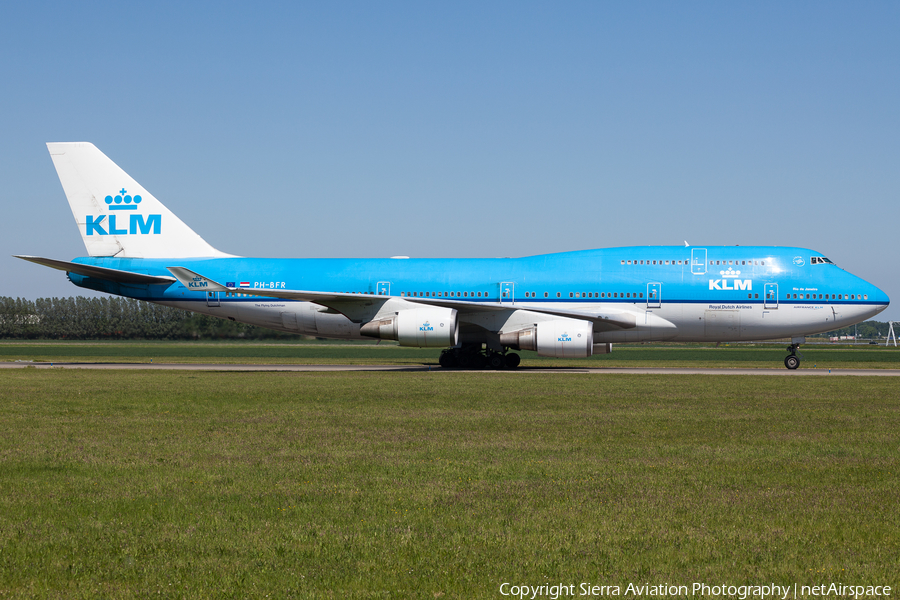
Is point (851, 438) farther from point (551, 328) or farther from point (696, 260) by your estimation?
point (696, 260)

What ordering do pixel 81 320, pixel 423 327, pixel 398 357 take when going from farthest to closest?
pixel 81 320
pixel 398 357
pixel 423 327

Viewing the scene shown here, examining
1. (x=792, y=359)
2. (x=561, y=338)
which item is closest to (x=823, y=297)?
(x=792, y=359)

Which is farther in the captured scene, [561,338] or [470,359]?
[470,359]

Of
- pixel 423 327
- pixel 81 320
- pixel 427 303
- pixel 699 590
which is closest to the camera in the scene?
pixel 699 590

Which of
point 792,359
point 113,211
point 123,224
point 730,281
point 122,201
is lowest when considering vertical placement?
point 792,359

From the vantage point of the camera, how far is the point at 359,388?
19250mm

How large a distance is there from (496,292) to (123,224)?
1508cm

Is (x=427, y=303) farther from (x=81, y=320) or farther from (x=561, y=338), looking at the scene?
(x=81, y=320)

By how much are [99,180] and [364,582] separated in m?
30.1

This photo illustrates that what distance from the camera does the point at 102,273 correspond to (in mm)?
28984

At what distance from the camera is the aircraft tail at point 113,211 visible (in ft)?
103

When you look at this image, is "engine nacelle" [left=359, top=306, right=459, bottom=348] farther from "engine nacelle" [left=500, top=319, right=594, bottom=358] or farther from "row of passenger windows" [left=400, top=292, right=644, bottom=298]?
"engine nacelle" [left=500, top=319, right=594, bottom=358]

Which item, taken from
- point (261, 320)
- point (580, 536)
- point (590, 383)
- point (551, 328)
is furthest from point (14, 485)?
point (261, 320)

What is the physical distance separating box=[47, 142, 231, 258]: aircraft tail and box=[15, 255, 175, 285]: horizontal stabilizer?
1.87 meters
